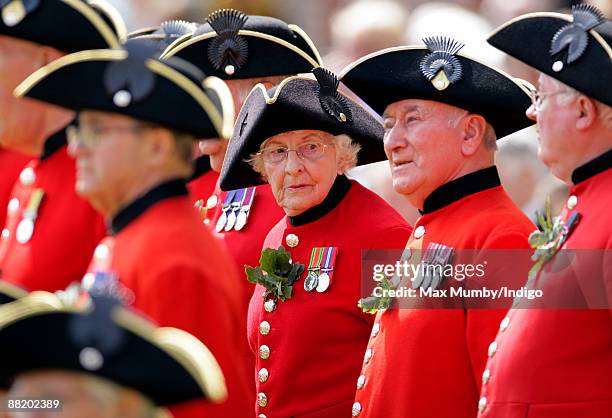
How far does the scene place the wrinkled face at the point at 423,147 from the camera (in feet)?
19.4

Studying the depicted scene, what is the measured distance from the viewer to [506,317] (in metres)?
5.37

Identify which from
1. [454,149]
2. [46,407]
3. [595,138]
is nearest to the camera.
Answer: [46,407]

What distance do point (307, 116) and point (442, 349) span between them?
4.29 ft

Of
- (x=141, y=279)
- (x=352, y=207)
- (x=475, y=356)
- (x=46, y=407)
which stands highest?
(x=352, y=207)

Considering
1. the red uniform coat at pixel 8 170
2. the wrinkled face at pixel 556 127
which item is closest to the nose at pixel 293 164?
the red uniform coat at pixel 8 170

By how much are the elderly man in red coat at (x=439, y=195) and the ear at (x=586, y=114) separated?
51 cm

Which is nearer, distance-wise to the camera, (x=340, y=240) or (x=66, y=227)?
(x=66, y=227)

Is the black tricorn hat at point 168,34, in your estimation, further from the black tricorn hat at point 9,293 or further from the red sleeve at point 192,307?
the red sleeve at point 192,307

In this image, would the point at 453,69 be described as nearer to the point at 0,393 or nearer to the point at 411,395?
the point at 411,395

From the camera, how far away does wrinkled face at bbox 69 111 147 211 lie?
4.50m

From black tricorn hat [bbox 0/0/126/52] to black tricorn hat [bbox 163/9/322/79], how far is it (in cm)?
153

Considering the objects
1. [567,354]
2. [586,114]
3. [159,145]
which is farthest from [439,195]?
[159,145]

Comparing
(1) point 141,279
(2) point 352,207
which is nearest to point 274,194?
(2) point 352,207

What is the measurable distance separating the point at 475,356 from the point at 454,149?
0.85 metres
